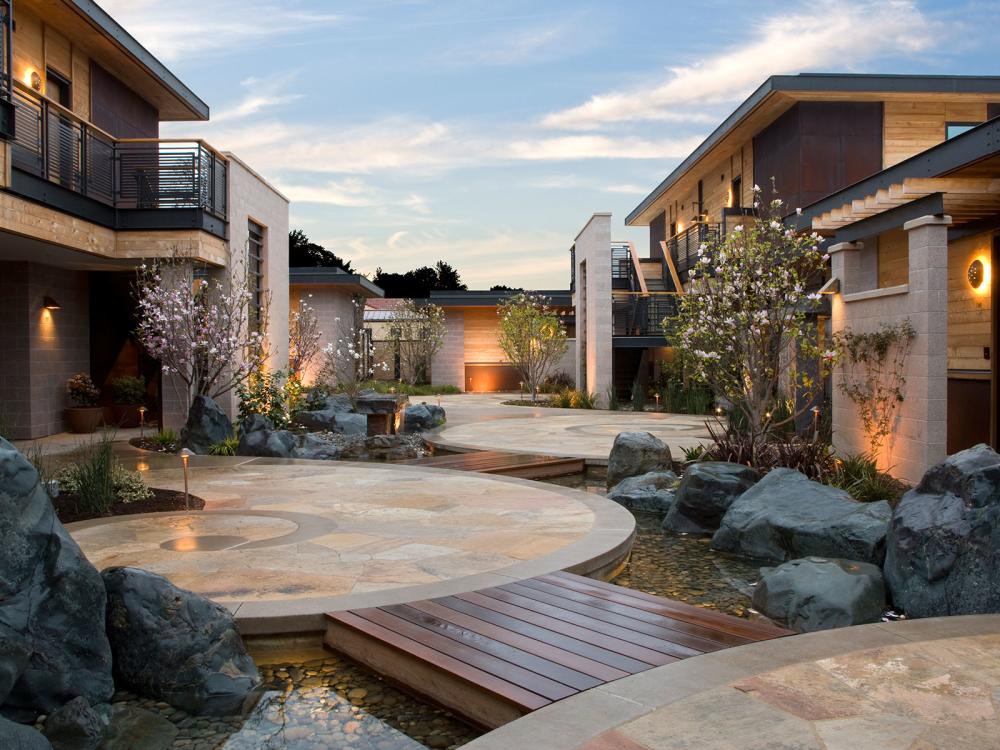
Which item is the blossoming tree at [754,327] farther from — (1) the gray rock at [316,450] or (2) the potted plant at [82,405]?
(2) the potted plant at [82,405]

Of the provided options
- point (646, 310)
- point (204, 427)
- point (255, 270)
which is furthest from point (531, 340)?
point (204, 427)

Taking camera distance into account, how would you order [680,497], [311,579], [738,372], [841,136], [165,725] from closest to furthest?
[165,725], [311,579], [680,497], [738,372], [841,136]

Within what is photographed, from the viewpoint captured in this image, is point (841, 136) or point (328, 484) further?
point (841, 136)

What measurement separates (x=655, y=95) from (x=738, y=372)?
19.7 meters

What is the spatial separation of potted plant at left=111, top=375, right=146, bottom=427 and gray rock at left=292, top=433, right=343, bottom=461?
192 inches

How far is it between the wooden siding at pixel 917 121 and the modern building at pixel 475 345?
13.5m

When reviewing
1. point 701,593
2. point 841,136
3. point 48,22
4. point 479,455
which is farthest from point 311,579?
point 841,136

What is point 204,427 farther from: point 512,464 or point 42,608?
point 42,608

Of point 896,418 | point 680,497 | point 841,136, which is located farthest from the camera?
point 841,136

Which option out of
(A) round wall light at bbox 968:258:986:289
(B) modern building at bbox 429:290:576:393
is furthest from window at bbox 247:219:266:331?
(B) modern building at bbox 429:290:576:393

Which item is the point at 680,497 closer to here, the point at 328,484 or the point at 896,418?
the point at 896,418

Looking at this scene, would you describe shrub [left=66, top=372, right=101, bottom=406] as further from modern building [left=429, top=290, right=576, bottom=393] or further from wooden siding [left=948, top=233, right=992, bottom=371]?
modern building [left=429, top=290, right=576, bottom=393]

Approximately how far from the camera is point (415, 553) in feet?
18.5

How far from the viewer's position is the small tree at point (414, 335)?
2738cm
